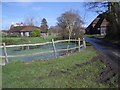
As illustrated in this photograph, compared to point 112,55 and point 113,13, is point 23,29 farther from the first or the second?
point 112,55

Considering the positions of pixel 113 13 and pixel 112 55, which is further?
pixel 113 13

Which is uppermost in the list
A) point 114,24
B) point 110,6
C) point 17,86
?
point 110,6

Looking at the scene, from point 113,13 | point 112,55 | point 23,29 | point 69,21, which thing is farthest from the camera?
point 23,29

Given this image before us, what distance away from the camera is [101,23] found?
283ft

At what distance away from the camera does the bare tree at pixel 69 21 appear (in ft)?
184

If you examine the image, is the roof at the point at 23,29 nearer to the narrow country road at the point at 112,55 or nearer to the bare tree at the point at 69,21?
the bare tree at the point at 69,21

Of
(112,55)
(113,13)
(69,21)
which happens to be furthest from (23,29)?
(112,55)

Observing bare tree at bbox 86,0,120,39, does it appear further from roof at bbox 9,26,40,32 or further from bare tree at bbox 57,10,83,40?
roof at bbox 9,26,40,32

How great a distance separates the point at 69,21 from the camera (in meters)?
57.7

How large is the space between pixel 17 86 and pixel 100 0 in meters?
30.1

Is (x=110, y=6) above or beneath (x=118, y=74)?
above

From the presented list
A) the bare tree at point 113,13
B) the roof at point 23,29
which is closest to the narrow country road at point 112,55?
the bare tree at point 113,13

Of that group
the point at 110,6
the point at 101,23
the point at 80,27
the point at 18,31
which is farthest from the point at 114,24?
the point at 18,31

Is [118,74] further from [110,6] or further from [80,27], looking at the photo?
[80,27]
